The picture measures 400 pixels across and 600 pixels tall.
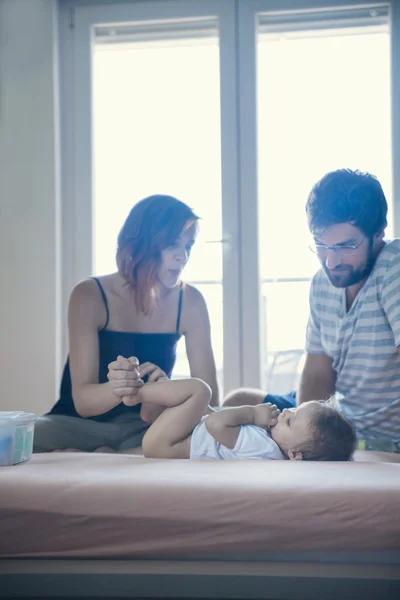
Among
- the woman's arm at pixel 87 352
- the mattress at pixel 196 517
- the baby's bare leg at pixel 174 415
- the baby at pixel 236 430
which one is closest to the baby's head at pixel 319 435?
the baby at pixel 236 430

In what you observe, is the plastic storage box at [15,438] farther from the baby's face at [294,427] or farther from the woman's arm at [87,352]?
the baby's face at [294,427]

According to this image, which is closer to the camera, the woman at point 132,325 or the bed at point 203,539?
the bed at point 203,539

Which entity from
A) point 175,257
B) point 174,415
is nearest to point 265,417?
point 174,415

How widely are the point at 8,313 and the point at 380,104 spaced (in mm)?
1948

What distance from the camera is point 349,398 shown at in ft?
6.20

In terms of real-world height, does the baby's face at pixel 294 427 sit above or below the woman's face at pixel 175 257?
below

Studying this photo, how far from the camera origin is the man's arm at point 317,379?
2.00 m

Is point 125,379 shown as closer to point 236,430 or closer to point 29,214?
point 236,430

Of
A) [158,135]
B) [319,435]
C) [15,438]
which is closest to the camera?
[15,438]

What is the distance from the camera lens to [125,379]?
5.16 feet

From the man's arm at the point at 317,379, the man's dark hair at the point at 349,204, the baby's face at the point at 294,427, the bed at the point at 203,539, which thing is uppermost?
the man's dark hair at the point at 349,204

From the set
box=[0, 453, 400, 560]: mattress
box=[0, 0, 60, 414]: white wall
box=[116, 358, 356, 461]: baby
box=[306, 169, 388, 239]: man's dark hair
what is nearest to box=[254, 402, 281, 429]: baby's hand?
box=[116, 358, 356, 461]: baby

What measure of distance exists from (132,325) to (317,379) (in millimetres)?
608

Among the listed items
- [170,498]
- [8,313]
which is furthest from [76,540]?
[8,313]
